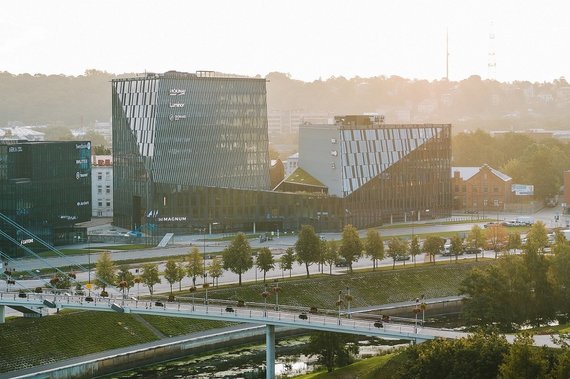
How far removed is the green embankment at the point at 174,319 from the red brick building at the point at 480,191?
36014 millimetres

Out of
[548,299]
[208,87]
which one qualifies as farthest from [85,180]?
[548,299]

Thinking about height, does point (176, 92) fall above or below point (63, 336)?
above

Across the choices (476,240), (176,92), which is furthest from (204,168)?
(476,240)

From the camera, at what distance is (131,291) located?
74.9 metres

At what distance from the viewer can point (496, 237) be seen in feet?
306

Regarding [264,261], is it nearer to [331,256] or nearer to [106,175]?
[331,256]

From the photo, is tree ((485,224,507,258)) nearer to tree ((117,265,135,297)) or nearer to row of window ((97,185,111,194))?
tree ((117,265,135,297))

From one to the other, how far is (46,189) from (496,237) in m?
33.8

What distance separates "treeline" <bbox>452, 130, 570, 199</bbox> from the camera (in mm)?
133500

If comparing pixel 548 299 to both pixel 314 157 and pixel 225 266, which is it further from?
pixel 314 157

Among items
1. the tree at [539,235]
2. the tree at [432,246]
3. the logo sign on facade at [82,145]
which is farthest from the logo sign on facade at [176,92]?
the tree at [539,235]

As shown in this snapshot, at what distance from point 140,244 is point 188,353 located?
103 ft

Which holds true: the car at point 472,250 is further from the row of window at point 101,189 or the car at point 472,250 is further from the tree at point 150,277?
the row of window at point 101,189

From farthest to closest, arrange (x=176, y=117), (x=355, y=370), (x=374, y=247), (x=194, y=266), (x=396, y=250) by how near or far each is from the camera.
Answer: (x=176, y=117), (x=396, y=250), (x=374, y=247), (x=194, y=266), (x=355, y=370)
